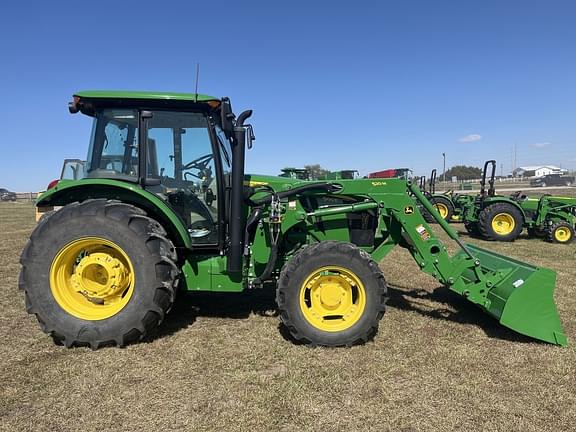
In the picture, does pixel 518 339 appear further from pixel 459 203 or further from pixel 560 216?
pixel 459 203

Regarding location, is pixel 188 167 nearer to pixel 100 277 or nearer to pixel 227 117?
pixel 227 117

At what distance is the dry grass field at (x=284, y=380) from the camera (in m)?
2.81

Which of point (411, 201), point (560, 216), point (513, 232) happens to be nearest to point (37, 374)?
point (411, 201)

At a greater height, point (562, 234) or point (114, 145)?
point (114, 145)

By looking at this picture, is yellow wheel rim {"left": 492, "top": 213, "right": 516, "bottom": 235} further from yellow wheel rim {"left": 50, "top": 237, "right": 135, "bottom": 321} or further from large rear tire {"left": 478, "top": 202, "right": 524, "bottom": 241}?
yellow wheel rim {"left": 50, "top": 237, "right": 135, "bottom": 321}

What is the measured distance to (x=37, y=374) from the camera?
3.39 metres

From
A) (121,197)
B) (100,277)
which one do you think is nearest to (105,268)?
(100,277)

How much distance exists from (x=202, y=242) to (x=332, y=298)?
4.99 feet

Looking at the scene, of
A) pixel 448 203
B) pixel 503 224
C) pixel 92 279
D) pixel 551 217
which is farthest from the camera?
pixel 448 203

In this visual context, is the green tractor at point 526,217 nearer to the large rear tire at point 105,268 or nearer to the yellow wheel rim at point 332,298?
the yellow wheel rim at point 332,298

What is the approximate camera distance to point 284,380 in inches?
131

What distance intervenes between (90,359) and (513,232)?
1114cm

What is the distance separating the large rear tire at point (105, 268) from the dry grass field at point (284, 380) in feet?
0.69

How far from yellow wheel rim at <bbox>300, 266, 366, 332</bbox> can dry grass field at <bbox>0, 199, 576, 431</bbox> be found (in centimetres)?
30
